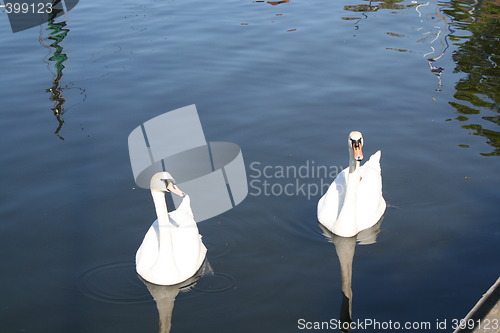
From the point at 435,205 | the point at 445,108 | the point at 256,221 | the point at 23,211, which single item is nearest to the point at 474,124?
the point at 445,108

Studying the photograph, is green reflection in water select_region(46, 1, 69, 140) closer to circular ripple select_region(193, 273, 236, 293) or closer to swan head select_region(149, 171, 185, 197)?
swan head select_region(149, 171, 185, 197)

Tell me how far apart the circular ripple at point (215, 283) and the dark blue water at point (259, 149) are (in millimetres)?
18

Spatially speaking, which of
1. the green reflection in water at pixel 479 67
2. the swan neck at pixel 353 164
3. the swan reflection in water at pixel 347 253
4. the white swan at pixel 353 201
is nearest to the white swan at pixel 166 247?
the swan reflection in water at pixel 347 253

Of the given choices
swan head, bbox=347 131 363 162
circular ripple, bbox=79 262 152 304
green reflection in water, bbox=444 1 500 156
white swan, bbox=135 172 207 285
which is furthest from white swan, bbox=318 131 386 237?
green reflection in water, bbox=444 1 500 156

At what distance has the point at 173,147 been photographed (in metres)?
10.2

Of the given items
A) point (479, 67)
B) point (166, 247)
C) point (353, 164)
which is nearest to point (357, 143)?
point (353, 164)

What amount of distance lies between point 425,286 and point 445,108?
4948 mm

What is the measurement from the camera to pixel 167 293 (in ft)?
23.4

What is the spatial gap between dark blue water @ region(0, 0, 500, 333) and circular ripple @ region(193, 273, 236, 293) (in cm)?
2

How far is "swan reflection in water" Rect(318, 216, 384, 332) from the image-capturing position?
6.76m

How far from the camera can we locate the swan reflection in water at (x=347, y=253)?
6.76m

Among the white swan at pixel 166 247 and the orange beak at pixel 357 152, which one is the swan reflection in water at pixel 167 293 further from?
the orange beak at pixel 357 152

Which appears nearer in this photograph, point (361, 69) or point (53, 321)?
point (53, 321)

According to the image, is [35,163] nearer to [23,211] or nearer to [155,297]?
[23,211]
